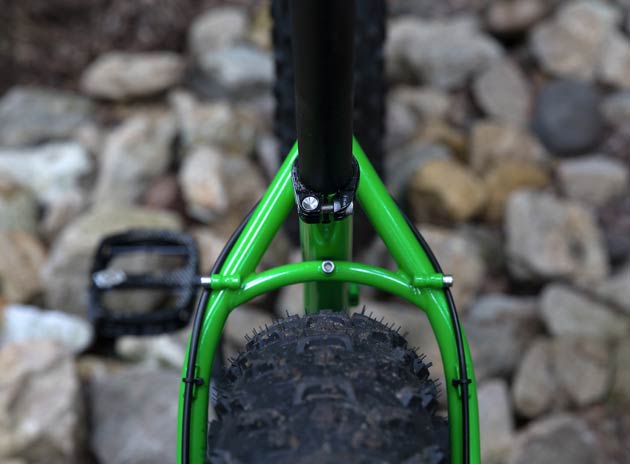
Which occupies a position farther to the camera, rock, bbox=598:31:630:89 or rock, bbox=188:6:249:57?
rock, bbox=188:6:249:57

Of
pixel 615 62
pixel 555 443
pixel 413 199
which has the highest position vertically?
pixel 615 62

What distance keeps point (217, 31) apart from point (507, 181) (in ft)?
4.21

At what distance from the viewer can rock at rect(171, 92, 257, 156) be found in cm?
217

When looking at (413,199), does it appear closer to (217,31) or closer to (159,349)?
(159,349)

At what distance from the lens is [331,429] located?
566 mm

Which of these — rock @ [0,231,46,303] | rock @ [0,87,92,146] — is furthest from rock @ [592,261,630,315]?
rock @ [0,87,92,146]

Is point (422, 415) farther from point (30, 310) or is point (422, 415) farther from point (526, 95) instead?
point (526, 95)

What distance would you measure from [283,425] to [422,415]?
0.41 feet

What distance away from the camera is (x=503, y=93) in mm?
2414

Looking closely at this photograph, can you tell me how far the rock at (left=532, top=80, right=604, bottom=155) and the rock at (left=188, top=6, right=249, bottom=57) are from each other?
1.14 m

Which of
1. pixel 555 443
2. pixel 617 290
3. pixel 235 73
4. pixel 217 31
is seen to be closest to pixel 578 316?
pixel 617 290

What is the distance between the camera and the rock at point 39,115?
2.44 meters

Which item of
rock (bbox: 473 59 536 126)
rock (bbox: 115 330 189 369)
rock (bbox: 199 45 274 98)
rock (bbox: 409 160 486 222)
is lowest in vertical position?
rock (bbox: 115 330 189 369)

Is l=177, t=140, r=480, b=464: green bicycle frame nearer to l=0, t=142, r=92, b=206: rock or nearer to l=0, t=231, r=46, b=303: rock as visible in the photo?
l=0, t=231, r=46, b=303: rock
